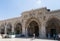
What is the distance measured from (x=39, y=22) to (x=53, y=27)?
381cm

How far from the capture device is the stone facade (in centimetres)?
3027

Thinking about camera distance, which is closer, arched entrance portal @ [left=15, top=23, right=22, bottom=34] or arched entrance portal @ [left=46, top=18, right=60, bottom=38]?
arched entrance portal @ [left=46, top=18, right=60, bottom=38]

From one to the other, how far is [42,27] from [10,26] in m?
13.3

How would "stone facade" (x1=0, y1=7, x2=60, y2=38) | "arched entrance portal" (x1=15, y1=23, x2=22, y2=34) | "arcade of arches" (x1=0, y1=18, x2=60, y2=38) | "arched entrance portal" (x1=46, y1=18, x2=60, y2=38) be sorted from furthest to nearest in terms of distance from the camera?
"arched entrance portal" (x1=15, y1=23, x2=22, y2=34)
"arcade of arches" (x1=0, y1=18, x2=60, y2=38)
"arched entrance portal" (x1=46, y1=18, x2=60, y2=38)
"stone facade" (x1=0, y1=7, x2=60, y2=38)

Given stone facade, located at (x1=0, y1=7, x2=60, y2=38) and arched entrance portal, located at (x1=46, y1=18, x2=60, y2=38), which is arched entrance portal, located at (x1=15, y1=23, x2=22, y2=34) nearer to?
stone facade, located at (x1=0, y1=7, x2=60, y2=38)

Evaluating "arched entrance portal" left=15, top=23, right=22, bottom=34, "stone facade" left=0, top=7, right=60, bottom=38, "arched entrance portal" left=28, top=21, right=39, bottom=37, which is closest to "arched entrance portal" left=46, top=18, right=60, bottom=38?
"stone facade" left=0, top=7, right=60, bottom=38

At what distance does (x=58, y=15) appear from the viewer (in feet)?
94.3

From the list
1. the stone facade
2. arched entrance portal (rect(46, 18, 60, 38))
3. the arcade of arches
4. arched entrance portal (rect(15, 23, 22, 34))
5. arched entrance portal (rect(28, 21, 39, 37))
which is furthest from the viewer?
arched entrance portal (rect(15, 23, 22, 34))

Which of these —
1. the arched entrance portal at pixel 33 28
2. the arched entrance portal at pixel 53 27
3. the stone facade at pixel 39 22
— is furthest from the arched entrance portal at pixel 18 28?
the arched entrance portal at pixel 53 27

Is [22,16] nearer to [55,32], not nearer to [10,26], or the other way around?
[10,26]

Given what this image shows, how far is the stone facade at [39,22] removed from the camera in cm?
3027

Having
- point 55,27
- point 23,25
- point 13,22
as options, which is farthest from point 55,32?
point 13,22

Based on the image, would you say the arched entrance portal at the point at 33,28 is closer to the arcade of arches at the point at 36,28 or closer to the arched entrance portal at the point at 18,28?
the arcade of arches at the point at 36,28

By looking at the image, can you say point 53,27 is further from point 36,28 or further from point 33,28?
point 33,28
